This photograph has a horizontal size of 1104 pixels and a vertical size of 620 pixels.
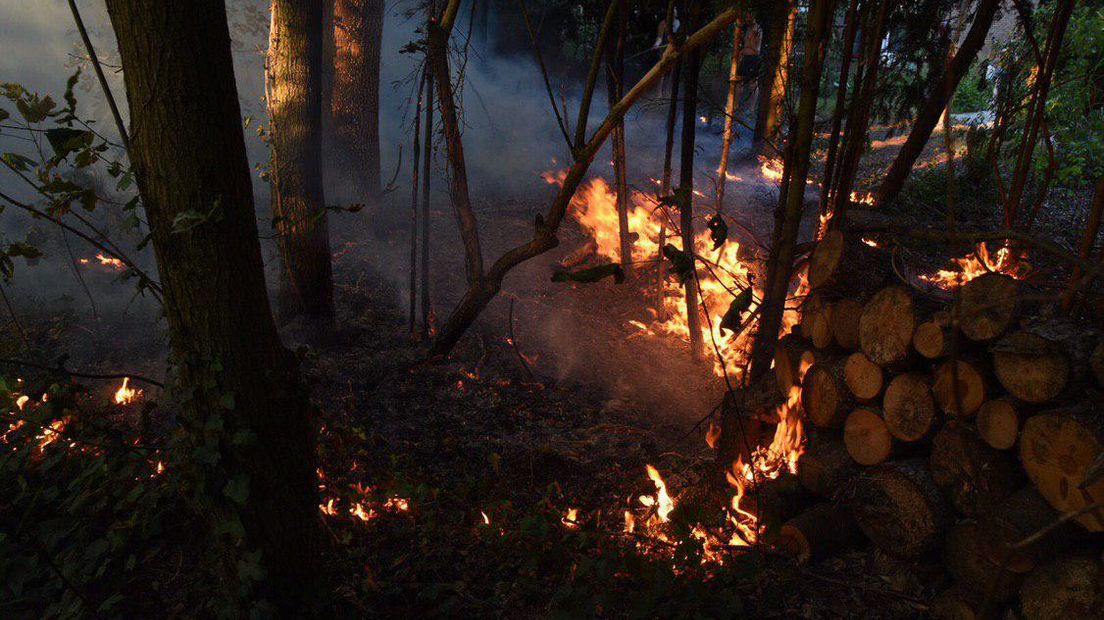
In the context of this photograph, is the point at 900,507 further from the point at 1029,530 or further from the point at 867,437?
the point at 1029,530

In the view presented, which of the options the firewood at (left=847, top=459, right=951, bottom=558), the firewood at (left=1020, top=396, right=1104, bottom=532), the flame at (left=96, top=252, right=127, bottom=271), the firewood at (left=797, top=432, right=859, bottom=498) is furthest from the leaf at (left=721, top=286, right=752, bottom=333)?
the flame at (left=96, top=252, right=127, bottom=271)

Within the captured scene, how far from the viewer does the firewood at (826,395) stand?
359cm

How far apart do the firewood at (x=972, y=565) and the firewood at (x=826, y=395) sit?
0.84 meters

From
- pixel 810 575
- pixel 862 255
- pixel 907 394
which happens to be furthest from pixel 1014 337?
pixel 810 575

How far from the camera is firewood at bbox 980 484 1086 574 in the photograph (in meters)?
2.55

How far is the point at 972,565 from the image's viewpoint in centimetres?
285

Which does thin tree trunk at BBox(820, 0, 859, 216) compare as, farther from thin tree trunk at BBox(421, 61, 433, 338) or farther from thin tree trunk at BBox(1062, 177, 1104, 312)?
thin tree trunk at BBox(421, 61, 433, 338)

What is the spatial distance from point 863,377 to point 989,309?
79 centimetres

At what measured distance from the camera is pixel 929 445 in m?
3.22

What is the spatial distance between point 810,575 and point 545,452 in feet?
6.50

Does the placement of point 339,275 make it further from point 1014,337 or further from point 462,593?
point 1014,337

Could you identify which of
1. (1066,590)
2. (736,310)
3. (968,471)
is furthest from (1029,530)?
(736,310)

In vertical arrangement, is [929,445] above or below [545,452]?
above

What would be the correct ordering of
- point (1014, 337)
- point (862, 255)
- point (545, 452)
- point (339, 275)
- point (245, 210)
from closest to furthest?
point (245, 210), point (1014, 337), point (862, 255), point (545, 452), point (339, 275)
